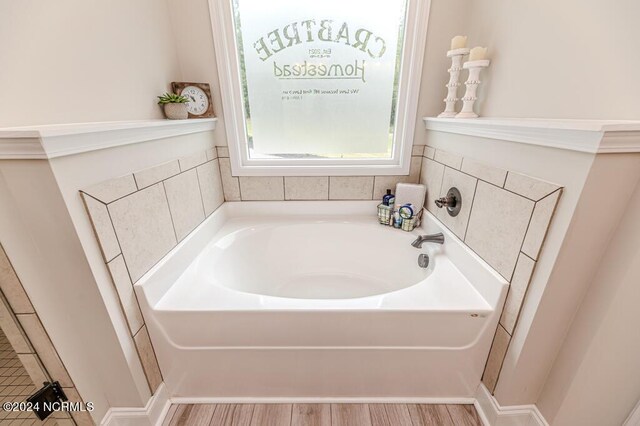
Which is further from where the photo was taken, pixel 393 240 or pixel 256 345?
pixel 393 240

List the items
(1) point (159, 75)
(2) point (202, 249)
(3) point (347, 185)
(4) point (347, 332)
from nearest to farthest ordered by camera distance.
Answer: (4) point (347, 332) → (1) point (159, 75) → (2) point (202, 249) → (3) point (347, 185)

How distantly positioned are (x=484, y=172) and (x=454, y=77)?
0.58 meters

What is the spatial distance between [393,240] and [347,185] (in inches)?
17.3

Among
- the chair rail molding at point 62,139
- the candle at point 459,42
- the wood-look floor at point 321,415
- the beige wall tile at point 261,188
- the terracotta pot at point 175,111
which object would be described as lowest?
the wood-look floor at point 321,415

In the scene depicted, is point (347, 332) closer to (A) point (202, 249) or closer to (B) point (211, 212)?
(A) point (202, 249)

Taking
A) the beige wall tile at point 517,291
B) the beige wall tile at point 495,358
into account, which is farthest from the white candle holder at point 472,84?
the beige wall tile at point 495,358

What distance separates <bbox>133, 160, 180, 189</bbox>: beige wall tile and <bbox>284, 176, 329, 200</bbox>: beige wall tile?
2.17 ft

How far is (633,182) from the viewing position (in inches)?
25.7

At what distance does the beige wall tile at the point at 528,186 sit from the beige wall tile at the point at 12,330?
1.54 metres

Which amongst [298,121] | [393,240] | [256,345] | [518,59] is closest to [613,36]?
[518,59]

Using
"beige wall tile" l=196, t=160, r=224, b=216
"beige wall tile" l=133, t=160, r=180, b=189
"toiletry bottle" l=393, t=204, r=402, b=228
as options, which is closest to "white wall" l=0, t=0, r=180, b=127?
"beige wall tile" l=133, t=160, r=180, b=189

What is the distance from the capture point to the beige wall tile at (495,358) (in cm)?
93

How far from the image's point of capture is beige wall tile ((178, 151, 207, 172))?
47.6 inches

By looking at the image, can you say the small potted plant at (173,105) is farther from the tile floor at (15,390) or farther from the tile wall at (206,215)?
the tile floor at (15,390)
